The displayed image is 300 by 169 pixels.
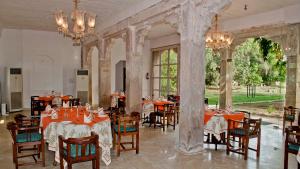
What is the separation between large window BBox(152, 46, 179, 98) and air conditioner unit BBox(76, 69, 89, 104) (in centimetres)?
381

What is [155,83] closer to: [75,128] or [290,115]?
[290,115]

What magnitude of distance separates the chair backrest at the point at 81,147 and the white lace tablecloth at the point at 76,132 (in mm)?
710

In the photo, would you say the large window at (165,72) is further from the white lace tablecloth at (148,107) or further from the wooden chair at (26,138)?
the wooden chair at (26,138)

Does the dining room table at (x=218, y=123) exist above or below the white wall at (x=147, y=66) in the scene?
below

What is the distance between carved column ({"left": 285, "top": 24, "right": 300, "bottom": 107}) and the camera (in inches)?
300

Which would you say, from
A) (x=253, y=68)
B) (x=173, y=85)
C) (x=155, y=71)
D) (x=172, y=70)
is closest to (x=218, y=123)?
(x=173, y=85)

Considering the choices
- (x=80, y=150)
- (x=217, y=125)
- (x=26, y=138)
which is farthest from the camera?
(x=217, y=125)

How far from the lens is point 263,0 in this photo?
22.9ft

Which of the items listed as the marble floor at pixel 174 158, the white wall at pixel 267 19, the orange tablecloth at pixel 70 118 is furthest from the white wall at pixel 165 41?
the orange tablecloth at pixel 70 118

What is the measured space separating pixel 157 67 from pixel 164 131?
7.79 m

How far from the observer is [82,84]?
41.4 ft

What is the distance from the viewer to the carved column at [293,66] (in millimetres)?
7629

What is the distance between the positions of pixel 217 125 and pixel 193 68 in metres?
1.46

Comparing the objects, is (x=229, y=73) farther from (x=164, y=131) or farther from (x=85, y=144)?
(x=85, y=144)
